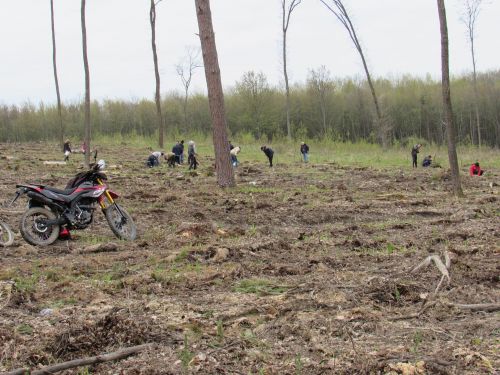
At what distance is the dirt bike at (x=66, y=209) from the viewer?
755 centimetres

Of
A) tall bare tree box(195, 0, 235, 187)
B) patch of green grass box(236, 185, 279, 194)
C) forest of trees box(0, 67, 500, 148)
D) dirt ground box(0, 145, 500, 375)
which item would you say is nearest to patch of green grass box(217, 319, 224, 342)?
dirt ground box(0, 145, 500, 375)

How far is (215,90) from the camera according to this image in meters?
13.7

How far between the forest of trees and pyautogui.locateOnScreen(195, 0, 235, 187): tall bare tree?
28.4m

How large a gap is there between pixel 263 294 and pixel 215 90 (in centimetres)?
947

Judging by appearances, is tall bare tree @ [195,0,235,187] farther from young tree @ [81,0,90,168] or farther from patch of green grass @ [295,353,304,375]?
patch of green grass @ [295,353,304,375]

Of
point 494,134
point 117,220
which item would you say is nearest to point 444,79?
point 117,220

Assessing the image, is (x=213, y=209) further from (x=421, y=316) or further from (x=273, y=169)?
(x=273, y=169)

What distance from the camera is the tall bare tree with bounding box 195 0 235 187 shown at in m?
13.6

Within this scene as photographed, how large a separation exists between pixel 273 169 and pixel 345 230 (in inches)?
489

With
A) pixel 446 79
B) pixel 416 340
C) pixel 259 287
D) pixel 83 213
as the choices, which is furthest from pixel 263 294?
pixel 446 79

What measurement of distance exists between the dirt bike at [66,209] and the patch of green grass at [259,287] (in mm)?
3288

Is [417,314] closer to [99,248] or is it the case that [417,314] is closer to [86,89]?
[99,248]

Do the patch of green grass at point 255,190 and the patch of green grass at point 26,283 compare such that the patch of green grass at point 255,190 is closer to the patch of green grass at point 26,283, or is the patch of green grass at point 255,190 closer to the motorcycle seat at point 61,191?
the motorcycle seat at point 61,191

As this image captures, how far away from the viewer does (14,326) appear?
4.05 m
